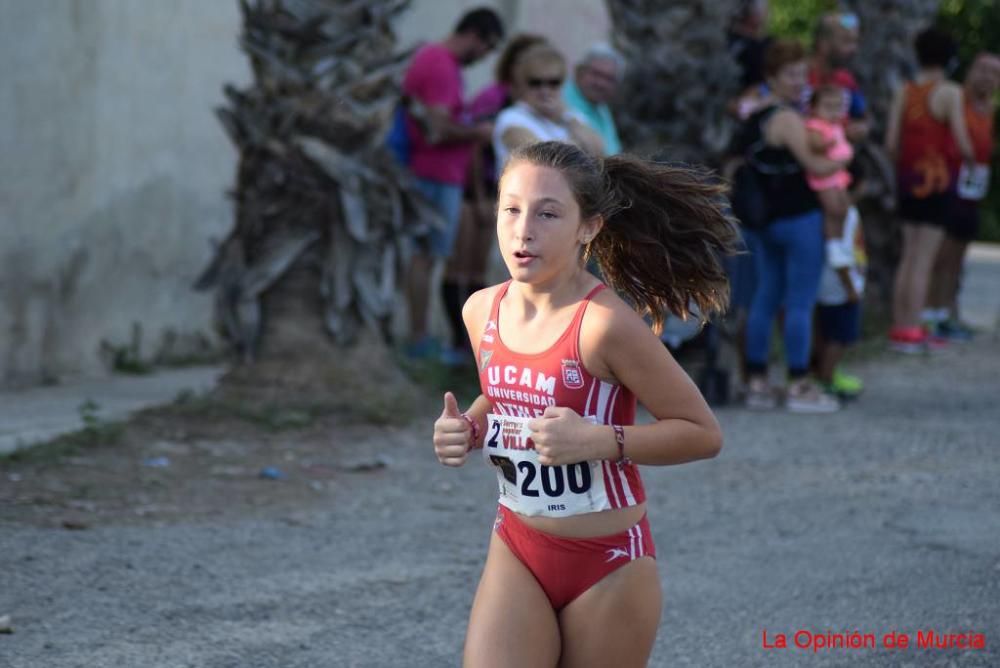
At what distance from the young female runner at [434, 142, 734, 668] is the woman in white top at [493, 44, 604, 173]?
4071mm

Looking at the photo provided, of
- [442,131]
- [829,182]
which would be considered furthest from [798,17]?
[442,131]

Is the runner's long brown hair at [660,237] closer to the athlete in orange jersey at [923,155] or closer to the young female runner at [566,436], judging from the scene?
the young female runner at [566,436]

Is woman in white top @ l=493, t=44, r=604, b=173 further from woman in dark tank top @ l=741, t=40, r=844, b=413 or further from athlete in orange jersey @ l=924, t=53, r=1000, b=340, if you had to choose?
athlete in orange jersey @ l=924, t=53, r=1000, b=340

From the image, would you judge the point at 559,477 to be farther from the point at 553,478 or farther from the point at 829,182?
the point at 829,182

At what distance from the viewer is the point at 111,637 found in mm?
4164

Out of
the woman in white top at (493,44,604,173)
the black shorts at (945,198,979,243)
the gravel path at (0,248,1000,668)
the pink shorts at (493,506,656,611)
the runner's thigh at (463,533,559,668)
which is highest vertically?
the woman in white top at (493,44,604,173)

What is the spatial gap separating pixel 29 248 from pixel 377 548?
3.50m

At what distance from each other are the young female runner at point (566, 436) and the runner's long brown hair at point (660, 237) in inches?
5.7

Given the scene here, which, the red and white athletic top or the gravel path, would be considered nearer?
the red and white athletic top

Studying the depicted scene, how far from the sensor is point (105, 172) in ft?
27.6

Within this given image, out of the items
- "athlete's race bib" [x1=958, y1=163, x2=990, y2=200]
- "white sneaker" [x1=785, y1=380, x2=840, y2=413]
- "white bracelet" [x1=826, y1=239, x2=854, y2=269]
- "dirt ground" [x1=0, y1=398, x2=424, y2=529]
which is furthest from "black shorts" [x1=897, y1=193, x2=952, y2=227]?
"dirt ground" [x1=0, y1=398, x2=424, y2=529]

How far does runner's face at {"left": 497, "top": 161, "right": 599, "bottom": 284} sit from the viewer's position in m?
3.20

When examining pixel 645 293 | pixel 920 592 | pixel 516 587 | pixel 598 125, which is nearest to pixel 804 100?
pixel 598 125

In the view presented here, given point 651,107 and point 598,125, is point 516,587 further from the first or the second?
point 651,107
